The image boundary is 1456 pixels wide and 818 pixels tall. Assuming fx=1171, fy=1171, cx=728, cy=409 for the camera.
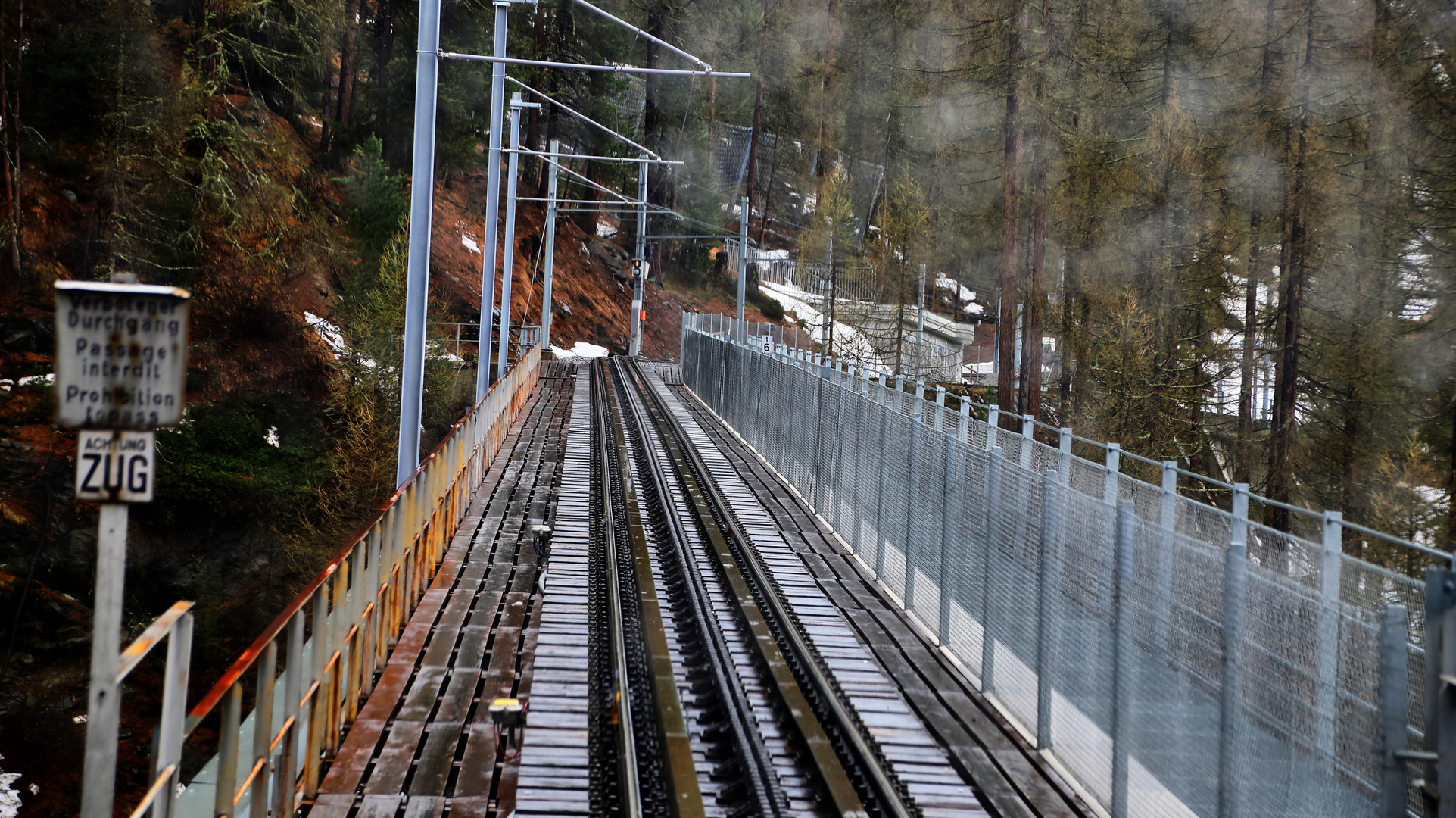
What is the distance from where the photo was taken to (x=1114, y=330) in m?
32.2

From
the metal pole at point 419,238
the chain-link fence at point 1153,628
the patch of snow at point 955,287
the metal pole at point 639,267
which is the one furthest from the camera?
the patch of snow at point 955,287

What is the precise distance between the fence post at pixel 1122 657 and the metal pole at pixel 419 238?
850 cm

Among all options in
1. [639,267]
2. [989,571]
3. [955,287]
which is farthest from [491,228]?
[955,287]

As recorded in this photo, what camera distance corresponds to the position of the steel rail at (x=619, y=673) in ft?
23.8

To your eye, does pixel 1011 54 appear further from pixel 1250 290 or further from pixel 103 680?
pixel 103 680

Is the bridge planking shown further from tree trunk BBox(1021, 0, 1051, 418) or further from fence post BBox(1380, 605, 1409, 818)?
tree trunk BBox(1021, 0, 1051, 418)

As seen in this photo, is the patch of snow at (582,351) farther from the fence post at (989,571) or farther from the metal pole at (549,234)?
the fence post at (989,571)

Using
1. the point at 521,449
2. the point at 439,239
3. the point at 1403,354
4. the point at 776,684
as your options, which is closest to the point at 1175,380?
the point at 1403,354

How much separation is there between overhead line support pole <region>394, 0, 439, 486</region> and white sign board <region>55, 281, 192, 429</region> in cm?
918

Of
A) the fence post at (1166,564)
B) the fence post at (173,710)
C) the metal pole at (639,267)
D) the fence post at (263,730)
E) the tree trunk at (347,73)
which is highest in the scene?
the tree trunk at (347,73)

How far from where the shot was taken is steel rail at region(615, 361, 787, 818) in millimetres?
7465

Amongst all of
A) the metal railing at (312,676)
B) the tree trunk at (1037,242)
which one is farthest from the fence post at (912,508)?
the tree trunk at (1037,242)

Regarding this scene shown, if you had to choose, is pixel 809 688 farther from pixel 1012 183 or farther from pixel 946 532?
pixel 1012 183

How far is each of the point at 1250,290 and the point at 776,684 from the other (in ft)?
81.5
